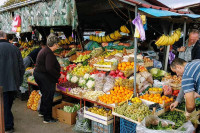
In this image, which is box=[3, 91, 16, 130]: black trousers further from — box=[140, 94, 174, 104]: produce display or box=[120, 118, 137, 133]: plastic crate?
box=[140, 94, 174, 104]: produce display

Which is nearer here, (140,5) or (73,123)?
(140,5)

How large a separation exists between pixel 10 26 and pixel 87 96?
446cm

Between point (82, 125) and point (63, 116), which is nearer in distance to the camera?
point (82, 125)

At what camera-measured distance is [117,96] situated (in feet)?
13.8

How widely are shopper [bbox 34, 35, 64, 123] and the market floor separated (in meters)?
0.31

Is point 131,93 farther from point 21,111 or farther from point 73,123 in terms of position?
point 21,111

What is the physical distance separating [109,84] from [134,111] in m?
1.31

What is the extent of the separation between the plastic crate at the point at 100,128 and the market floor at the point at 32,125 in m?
0.65

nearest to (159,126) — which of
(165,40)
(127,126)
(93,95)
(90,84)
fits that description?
(127,126)

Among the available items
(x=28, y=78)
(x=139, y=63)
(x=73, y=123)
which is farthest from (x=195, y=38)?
(x=28, y=78)

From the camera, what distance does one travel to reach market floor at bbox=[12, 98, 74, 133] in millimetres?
4418

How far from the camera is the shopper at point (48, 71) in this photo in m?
4.35

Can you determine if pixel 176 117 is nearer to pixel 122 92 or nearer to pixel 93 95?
pixel 122 92

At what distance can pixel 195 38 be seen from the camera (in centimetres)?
523
